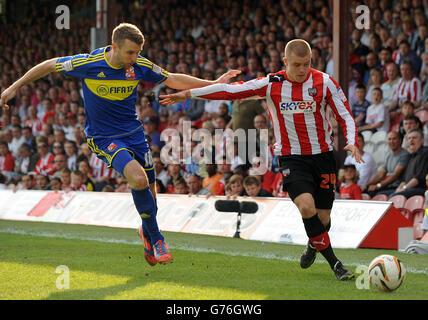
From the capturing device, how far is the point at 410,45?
1242 cm

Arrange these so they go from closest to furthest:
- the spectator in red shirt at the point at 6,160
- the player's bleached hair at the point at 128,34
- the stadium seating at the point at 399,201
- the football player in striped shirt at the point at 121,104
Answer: the player's bleached hair at the point at 128,34
the football player in striped shirt at the point at 121,104
the stadium seating at the point at 399,201
the spectator in red shirt at the point at 6,160

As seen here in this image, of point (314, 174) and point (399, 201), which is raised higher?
point (314, 174)

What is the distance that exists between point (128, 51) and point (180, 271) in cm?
200

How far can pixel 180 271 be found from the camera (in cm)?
661

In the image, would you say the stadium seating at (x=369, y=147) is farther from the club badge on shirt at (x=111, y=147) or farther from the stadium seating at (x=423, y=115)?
the club badge on shirt at (x=111, y=147)

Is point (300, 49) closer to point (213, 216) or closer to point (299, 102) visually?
point (299, 102)

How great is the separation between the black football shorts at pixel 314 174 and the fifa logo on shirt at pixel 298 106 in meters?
0.39

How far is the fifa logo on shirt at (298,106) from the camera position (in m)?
6.32

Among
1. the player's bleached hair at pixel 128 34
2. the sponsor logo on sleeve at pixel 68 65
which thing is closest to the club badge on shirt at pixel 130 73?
the player's bleached hair at pixel 128 34

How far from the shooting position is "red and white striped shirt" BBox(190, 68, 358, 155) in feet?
20.6

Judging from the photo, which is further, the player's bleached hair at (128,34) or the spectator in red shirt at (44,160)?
the spectator in red shirt at (44,160)

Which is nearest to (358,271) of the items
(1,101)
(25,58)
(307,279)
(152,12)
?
(307,279)

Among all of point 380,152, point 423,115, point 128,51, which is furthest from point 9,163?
point 128,51

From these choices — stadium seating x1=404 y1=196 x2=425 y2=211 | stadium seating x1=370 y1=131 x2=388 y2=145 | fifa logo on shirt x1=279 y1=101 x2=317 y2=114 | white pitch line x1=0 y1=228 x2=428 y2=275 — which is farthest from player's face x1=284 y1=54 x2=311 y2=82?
stadium seating x1=370 y1=131 x2=388 y2=145
